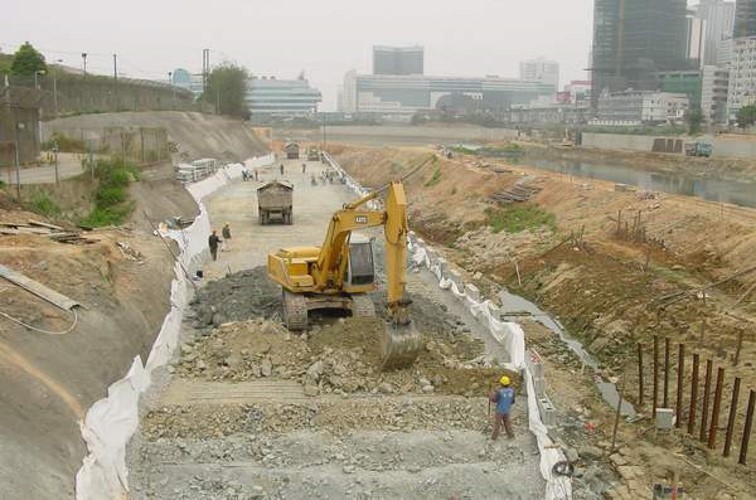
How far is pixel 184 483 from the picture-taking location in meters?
11.6

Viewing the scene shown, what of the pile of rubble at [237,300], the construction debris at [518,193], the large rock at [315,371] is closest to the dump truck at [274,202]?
the pile of rubble at [237,300]

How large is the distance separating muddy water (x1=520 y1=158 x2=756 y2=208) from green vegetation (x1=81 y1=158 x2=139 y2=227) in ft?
95.9

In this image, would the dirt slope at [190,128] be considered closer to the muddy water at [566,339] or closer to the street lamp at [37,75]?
the street lamp at [37,75]

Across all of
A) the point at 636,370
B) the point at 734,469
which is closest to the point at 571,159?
the point at 636,370

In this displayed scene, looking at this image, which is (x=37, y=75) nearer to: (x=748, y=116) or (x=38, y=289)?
(x=38, y=289)

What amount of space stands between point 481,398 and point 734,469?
14.4ft

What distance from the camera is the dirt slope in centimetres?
5076

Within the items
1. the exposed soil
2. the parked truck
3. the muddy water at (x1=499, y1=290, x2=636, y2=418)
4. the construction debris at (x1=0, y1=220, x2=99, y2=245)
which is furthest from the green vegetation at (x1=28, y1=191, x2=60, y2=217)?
the parked truck

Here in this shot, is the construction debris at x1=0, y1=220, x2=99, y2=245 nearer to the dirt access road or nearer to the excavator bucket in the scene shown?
the dirt access road

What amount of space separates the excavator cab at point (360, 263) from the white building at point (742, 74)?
441 ft

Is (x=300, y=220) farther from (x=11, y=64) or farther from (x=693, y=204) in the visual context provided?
(x=11, y=64)

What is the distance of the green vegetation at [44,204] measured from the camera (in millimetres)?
23109

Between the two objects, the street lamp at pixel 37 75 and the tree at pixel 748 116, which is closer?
the street lamp at pixel 37 75

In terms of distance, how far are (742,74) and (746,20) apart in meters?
28.3
